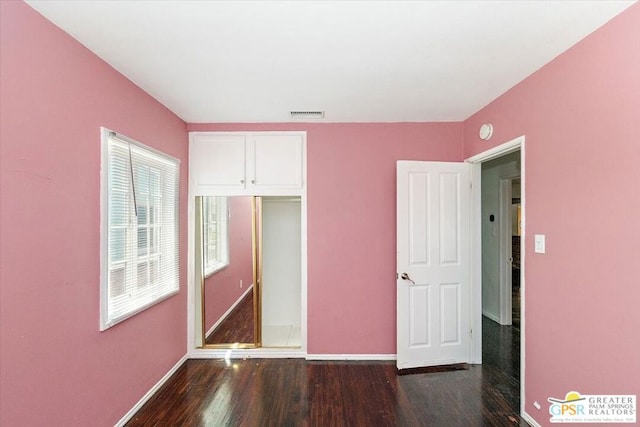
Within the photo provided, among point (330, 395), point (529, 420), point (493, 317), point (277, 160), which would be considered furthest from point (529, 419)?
point (277, 160)

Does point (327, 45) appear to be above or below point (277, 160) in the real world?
above

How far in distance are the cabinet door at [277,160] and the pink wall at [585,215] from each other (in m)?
2.02

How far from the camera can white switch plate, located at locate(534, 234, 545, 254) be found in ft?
6.59

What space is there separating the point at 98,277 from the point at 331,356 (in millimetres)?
2281

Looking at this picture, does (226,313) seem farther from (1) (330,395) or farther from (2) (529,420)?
(2) (529,420)

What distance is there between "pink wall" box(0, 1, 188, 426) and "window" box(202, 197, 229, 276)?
1195mm

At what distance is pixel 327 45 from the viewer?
1747 mm

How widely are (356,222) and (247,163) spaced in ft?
4.43

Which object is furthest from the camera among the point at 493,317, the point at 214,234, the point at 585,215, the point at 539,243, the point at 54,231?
the point at 493,317

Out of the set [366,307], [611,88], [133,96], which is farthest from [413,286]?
[133,96]

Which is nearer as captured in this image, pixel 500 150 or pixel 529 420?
pixel 529 420

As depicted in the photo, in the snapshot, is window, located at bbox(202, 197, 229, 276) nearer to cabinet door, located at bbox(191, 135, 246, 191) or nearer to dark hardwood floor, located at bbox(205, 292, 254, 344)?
cabinet door, located at bbox(191, 135, 246, 191)

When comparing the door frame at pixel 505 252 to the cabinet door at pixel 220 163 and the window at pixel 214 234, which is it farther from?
the window at pixel 214 234

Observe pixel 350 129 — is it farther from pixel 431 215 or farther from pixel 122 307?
pixel 122 307
